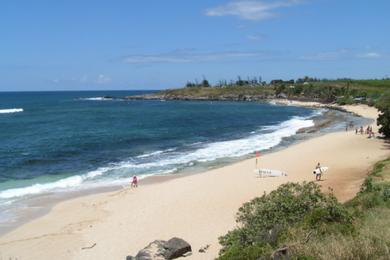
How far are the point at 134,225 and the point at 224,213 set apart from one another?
150 inches

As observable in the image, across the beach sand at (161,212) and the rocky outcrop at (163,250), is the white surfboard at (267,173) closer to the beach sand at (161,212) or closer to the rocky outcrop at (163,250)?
the beach sand at (161,212)

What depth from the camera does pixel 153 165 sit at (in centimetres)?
3534

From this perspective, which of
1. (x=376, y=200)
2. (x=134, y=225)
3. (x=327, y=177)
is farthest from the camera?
(x=327, y=177)

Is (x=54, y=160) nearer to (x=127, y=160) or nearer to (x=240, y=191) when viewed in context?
(x=127, y=160)

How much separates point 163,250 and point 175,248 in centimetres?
48

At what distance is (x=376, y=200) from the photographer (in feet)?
47.9

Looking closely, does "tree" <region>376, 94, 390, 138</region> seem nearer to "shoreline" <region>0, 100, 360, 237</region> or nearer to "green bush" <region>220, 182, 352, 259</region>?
"shoreline" <region>0, 100, 360, 237</region>

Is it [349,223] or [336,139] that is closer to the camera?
[349,223]

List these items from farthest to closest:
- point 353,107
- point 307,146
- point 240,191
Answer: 1. point 353,107
2. point 307,146
3. point 240,191

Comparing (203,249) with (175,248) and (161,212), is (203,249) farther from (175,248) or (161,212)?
(161,212)

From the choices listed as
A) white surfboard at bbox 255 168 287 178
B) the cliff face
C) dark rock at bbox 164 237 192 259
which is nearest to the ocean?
white surfboard at bbox 255 168 287 178

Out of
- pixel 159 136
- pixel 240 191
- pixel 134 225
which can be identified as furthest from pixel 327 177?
pixel 159 136

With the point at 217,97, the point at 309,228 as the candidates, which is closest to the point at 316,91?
the point at 217,97

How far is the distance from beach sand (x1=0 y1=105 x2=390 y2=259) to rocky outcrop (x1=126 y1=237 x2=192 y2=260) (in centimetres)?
50
